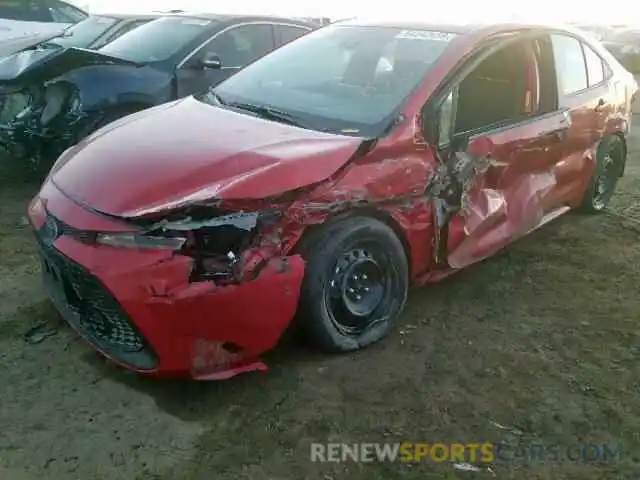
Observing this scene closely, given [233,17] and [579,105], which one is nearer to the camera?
[579,105]

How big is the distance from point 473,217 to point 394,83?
2.73 feet

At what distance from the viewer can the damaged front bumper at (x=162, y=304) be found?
9.27 feet

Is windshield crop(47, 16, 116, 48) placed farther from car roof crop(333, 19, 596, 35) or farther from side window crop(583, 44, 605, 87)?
side window crop(583, 44, 605, 87)

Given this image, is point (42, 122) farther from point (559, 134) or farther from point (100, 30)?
point (559, 134)

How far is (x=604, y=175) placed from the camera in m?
5.58

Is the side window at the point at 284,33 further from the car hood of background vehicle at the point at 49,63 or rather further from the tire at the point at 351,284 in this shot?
the tire at the point at 351,284

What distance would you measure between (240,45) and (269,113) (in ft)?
10.4

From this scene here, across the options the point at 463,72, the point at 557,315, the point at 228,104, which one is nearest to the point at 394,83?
the point at 463,72

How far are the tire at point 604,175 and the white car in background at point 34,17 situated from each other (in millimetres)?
6695

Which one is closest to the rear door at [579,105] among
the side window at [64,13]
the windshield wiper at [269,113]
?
the windshield wiper at [269,113]

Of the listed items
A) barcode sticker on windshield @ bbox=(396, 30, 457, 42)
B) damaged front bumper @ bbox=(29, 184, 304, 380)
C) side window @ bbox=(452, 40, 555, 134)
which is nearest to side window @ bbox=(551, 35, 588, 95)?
side window @ bbox=(452, 40, 555, 134)

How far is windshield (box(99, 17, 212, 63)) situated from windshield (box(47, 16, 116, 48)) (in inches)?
38.9

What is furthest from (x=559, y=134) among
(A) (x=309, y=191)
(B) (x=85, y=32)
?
(B) (x=85, y=32)

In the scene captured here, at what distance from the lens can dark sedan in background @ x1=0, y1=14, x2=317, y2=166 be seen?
5.58 m
